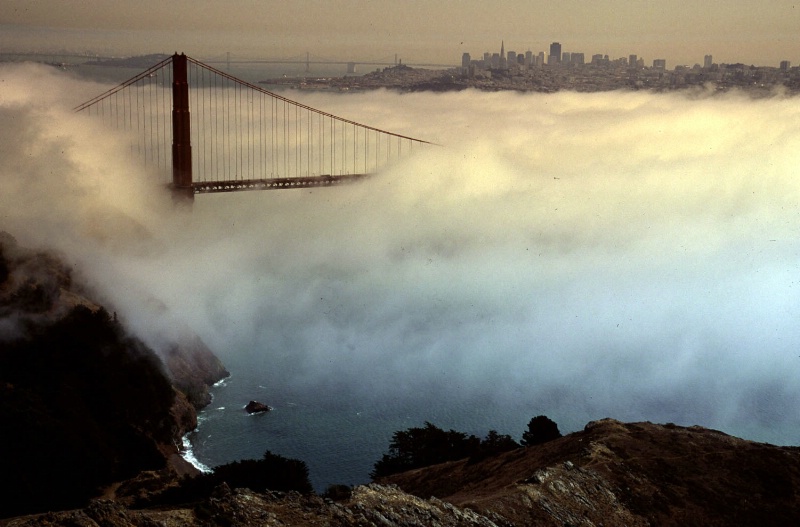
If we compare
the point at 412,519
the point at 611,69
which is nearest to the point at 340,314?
the point at 412,519

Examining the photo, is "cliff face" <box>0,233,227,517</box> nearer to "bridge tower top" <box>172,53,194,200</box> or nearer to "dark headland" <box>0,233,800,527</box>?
"dark headland" <box>0,233,800,527</box>

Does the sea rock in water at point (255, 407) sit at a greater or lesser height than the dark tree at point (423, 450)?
lesser

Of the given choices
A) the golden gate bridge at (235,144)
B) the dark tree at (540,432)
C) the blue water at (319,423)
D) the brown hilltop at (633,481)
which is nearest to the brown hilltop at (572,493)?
the brown hilltop at (633,481)

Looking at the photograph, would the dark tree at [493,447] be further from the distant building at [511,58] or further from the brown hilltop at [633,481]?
the distant building at [511,58]

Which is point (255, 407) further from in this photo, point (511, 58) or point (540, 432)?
point (511, 58)

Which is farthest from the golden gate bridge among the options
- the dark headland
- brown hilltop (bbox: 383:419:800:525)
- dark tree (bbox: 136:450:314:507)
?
brown hilltop (bbox: 383:419:800:525)
